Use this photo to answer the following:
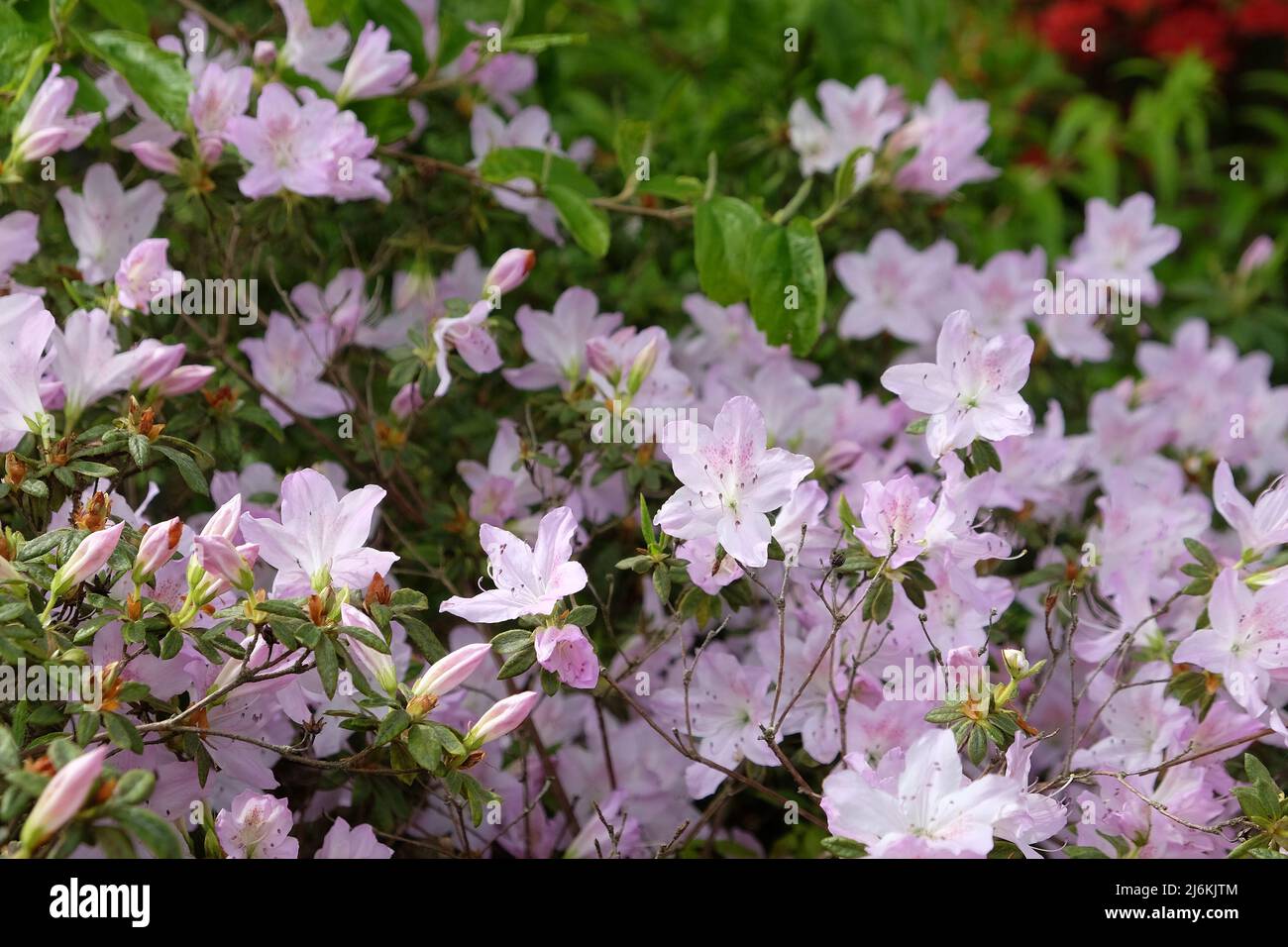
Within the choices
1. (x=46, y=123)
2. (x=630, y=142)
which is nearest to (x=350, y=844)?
(x=46, y=123)

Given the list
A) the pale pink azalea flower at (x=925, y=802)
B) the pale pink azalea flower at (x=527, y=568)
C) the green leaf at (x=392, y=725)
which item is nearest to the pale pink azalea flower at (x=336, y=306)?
the pale pink azalea flower at (x=527, y=568)

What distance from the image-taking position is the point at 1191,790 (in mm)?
1307

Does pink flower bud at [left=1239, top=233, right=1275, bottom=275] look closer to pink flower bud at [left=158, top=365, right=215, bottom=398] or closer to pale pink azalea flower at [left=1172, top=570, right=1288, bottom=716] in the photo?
pale pink azalea flower at [left=1172, top=570, right=1288, bottom=716]

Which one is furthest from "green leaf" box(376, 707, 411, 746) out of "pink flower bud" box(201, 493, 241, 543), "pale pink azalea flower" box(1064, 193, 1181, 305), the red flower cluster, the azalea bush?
the red flower cluster

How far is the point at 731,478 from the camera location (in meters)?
1.22

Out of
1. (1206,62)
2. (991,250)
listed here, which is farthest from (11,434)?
(1206,62)

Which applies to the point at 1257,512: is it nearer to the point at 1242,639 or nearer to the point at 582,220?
the point at 1242,639

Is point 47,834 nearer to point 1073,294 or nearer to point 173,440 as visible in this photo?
point 173,440

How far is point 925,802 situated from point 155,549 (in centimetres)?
69

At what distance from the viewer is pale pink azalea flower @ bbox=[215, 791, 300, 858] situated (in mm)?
1152

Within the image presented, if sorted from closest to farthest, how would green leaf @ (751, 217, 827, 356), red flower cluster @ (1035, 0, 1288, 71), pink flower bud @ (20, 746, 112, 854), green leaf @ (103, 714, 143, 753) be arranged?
pink flower bud @ (20, 746, 112, 854) → green leaf @ (103, 714, 143, 753) → green leaf @ (751, 217, 827, 356) → red flower cluster @ (1035, 0, 1288, 71)

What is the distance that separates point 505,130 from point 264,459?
0.58 meters

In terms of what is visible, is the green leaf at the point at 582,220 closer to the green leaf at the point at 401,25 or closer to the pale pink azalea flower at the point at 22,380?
the green leaf at the point at 401,25

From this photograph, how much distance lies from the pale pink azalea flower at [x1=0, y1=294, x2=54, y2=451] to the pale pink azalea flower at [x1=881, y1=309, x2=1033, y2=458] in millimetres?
830
